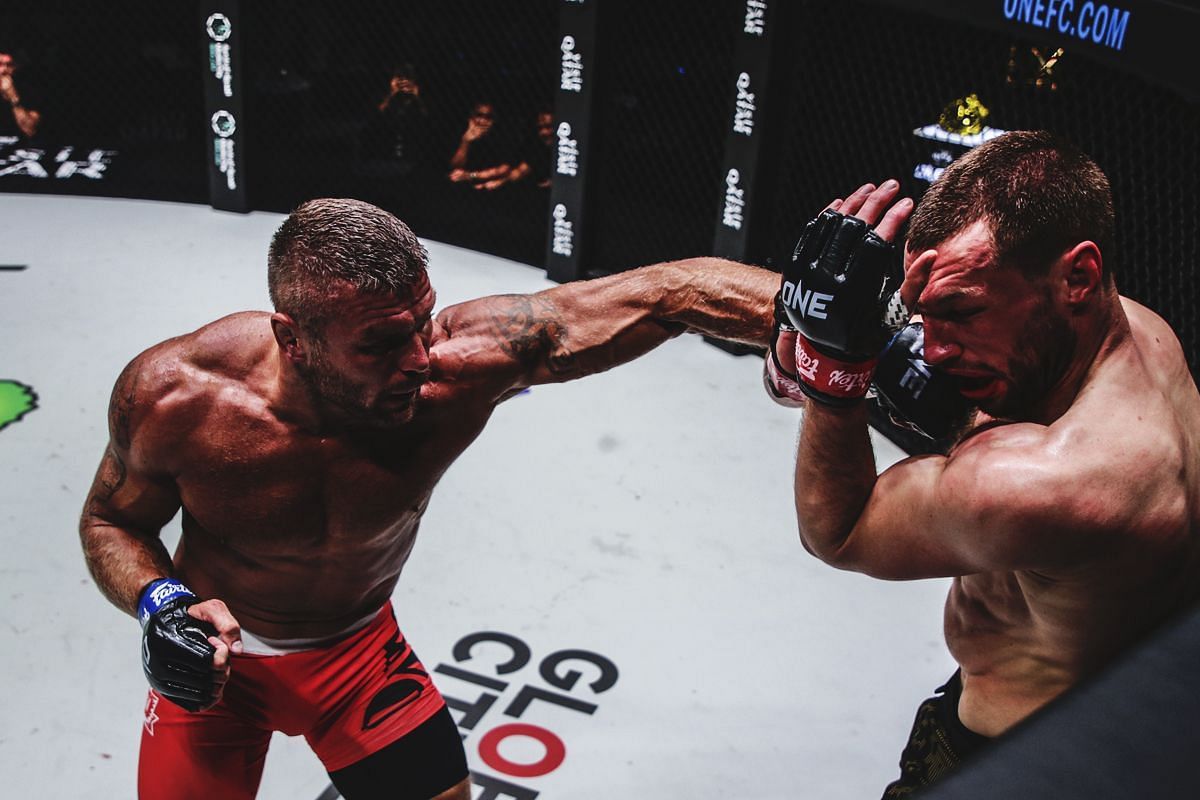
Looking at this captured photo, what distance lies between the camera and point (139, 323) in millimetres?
5871

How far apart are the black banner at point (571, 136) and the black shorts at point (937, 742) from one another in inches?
190

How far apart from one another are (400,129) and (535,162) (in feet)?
3.53

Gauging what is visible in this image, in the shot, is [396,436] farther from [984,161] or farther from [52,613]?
[52,613]

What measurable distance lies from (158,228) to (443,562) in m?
4.63

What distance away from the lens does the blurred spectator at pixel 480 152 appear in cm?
744

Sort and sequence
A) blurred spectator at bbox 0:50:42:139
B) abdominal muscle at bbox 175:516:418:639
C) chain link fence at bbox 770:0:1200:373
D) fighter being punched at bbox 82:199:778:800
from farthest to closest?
blurred spectator at bbox 0:50:42:139
chain link fence at bbox 770:0:1200:373
abdominal muscle at bbox 175:516:418:639
fighter being punched at bbox 82:199:778:800

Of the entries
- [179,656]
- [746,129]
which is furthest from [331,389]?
[746,129]

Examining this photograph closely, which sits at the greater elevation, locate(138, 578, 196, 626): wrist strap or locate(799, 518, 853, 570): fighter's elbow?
locate(799, 518, 853, 570): fighter's elbow

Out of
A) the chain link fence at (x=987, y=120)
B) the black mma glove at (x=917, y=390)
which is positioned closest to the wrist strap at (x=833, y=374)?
the black mma glove at (x=917, y=390)

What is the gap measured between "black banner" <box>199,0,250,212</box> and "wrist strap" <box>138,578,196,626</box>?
627 centimetres

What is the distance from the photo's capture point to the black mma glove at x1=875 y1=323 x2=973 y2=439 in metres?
1.89

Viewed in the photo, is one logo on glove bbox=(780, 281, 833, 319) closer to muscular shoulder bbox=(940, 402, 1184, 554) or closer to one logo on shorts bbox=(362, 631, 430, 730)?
muscular shoulder bbox=(940, 402, 1184, 554)

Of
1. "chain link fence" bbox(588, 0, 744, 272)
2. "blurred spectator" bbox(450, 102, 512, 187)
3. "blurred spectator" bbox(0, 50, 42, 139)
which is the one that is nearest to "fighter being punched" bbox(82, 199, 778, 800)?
"chain link fence" bbox(588, 0, 744, 272)

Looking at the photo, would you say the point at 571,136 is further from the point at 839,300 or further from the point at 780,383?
the point at 839,300
